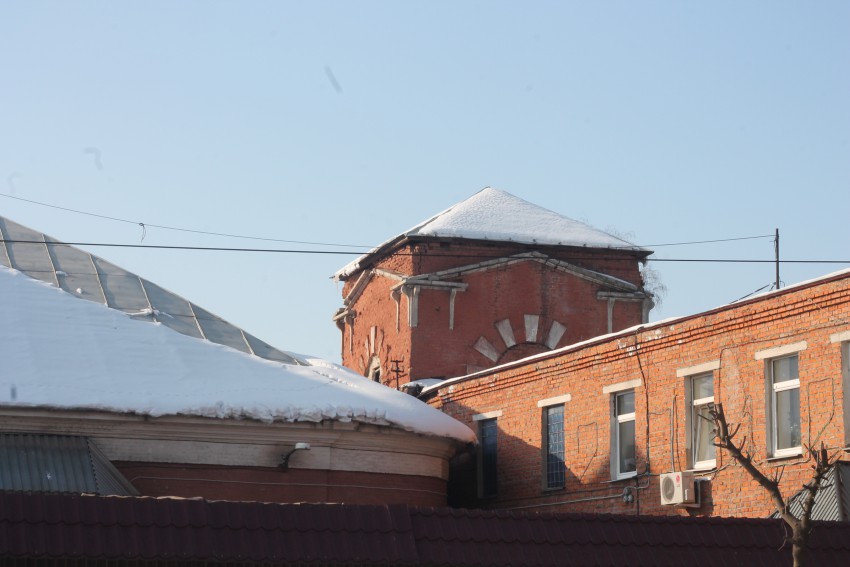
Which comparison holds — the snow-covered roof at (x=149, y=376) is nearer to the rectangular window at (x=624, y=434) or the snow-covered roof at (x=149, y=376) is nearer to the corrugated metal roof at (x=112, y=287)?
the corrugated metal roof at (x=112, y=287)

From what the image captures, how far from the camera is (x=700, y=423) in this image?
20.5m

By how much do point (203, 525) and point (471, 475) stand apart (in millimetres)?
14969

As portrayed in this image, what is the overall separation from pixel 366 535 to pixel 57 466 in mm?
8117

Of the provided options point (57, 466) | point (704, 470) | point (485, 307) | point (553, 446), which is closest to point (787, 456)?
point (704, 470)

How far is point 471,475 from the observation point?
26703 millimetres

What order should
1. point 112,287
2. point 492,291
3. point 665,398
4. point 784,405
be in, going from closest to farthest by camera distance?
point 784,405 → point 665,398 → point 112,287 → point 492,291

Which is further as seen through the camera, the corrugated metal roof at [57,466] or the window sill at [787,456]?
the corrugated metal roof at [57,466]

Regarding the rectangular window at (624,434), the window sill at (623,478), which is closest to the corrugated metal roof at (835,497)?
the window sill at (623,478)

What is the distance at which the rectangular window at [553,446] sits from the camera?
78.6 ft

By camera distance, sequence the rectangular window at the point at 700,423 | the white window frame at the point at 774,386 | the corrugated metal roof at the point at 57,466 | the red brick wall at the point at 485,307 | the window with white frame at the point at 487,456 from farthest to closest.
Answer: the red brick wall at the point at 485,307 < the window with white frame at the point at 487,456 < the rectangular window at the point at 700,423 < the corrugated metal roof at the point at 57,466 < the white window frame at the point at 774,386

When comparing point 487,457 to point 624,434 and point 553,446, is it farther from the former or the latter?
point 624,434

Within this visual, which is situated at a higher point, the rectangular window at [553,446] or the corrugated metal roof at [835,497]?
the rectangular window at [553,446]

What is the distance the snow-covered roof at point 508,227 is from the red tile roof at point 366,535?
70.6ft

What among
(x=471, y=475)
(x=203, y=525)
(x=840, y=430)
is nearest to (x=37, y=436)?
(x=203, y=525)
